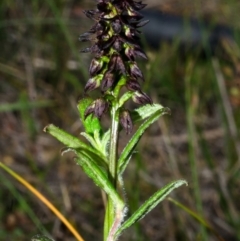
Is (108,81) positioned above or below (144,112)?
above

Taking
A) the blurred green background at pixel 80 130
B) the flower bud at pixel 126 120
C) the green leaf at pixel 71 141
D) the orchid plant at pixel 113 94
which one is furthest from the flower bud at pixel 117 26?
the blurred green background at pixel 80 130

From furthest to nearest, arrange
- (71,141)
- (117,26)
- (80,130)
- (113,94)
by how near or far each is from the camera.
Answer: (80,130), (71,141), (113,94), (117,26)

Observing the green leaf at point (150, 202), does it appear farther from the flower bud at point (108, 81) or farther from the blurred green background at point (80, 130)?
the blurred green background at point (80, 130)

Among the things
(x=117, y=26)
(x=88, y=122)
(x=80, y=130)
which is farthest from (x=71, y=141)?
(x=80, y=130)

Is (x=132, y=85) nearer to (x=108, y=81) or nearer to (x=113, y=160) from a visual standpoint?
(x=108, y=81)

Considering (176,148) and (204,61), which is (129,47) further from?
(204,61)

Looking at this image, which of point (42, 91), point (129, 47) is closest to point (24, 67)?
point (42, 91)
